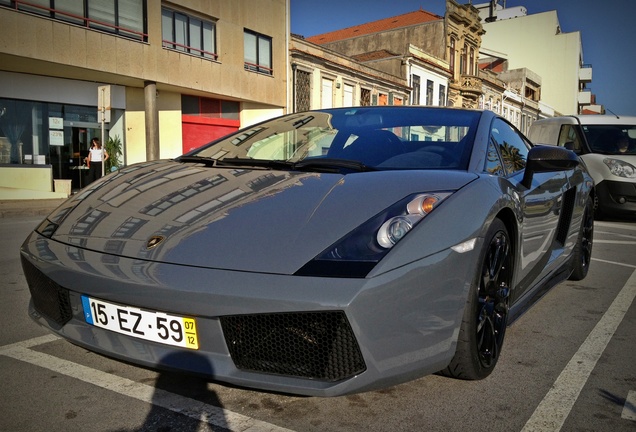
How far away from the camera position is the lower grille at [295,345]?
184 cm

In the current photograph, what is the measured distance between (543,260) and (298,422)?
2007 mm

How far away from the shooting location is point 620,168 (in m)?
9.22

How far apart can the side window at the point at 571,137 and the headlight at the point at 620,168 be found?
0.80 meters

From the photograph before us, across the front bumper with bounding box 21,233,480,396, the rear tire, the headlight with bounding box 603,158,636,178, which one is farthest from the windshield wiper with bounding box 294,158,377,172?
the headlight with bounding box 603,158,636,178

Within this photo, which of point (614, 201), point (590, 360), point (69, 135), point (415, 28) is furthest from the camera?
point (415, 28)

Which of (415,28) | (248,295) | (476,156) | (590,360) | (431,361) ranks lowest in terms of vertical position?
(590,360)

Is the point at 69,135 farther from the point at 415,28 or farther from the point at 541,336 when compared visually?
the point at 415,28

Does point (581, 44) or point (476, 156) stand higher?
point (581, 44)

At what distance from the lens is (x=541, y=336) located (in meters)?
3.23

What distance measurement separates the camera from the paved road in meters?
2.05

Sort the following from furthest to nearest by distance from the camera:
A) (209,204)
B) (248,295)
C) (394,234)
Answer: (209,204) < (394,234) < (248,295)

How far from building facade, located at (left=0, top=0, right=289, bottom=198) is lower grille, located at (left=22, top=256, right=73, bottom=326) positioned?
1180cm

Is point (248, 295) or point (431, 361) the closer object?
point (248, 295)

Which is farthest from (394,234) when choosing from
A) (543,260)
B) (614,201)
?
(614,201)
